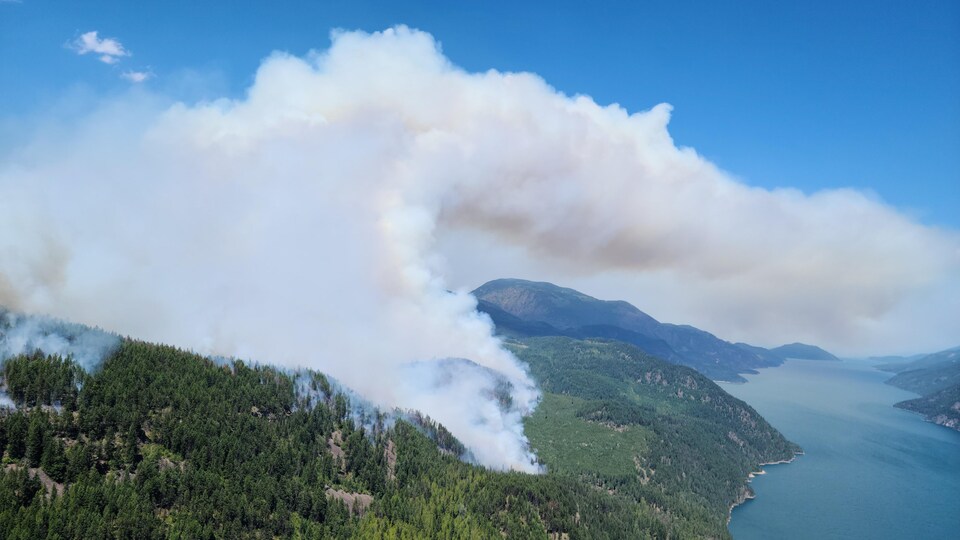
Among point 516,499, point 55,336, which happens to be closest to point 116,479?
point 55,336

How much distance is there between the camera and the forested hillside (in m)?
119

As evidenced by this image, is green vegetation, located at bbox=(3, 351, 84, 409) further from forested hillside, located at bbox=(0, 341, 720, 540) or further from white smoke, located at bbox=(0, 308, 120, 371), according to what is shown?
white smoke, located at bbox=(0, 308, 120, 371)

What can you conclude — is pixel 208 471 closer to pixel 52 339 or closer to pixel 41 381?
pixel 41 381

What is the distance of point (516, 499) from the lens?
186250 millimetres

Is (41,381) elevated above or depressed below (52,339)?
below

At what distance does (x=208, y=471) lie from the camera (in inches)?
5615

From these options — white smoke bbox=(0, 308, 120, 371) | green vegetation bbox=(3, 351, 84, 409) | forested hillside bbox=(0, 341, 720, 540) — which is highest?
white smoke bbox=(0, 308, 120, 371)

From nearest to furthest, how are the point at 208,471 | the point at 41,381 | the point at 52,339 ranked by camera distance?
the point at 41,381 → the point at 208,471 → the point at 52,339

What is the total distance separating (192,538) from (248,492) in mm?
23721

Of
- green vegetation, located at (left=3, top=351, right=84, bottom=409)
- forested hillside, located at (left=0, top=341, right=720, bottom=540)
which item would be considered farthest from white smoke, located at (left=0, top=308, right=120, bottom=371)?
green vegetation, located at (left=3, top=351, right=84, bottom=409)

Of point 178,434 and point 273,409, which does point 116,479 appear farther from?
point 273,409

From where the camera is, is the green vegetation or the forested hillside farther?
the green vegetation

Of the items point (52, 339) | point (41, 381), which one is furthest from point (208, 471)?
point (52, 339)

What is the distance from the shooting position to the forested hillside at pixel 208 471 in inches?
4692
